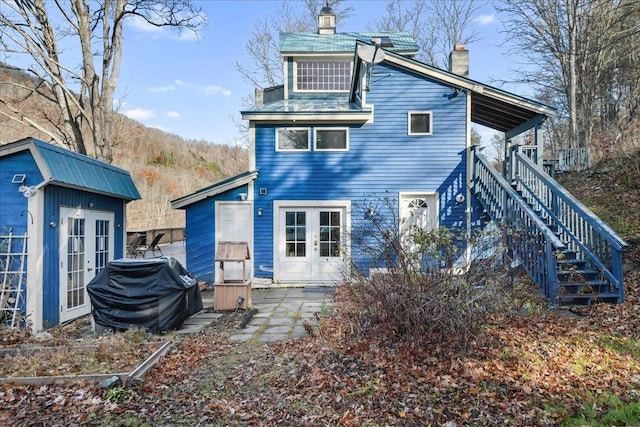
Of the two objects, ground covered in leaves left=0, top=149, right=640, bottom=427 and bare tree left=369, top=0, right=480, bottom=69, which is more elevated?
bare tree left=369, top=0, right=480, bottom=69

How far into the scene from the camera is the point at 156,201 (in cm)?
2702

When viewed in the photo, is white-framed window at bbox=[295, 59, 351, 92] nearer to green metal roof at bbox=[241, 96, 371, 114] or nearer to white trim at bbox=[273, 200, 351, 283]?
green metal roof at bbox=[241, 96, 371, 114]

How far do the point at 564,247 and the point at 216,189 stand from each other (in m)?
7.86

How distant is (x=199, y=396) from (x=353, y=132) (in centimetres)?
809

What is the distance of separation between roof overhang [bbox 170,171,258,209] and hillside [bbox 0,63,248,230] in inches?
189

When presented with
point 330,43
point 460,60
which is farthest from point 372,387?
point 330,43

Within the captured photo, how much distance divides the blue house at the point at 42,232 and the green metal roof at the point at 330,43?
25.9 feet

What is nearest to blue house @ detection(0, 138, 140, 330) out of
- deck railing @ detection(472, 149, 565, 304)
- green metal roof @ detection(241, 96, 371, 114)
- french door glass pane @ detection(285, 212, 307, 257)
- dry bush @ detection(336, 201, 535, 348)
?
green metal roof @ detection(241, 96, 371, 114)

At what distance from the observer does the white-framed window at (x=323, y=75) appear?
13031 millimetres

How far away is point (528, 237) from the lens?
6.86 meters

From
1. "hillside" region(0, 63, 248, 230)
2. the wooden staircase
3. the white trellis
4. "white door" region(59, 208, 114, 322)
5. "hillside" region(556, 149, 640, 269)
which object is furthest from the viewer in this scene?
"hillside" region(0, 63, 248, 230)

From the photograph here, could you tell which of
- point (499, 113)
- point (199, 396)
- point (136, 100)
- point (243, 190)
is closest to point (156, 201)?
point (136, 100)

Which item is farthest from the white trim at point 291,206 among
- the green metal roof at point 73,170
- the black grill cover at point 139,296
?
the black grill cover at point 139,296

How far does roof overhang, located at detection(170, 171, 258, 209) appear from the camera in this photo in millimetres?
10367
